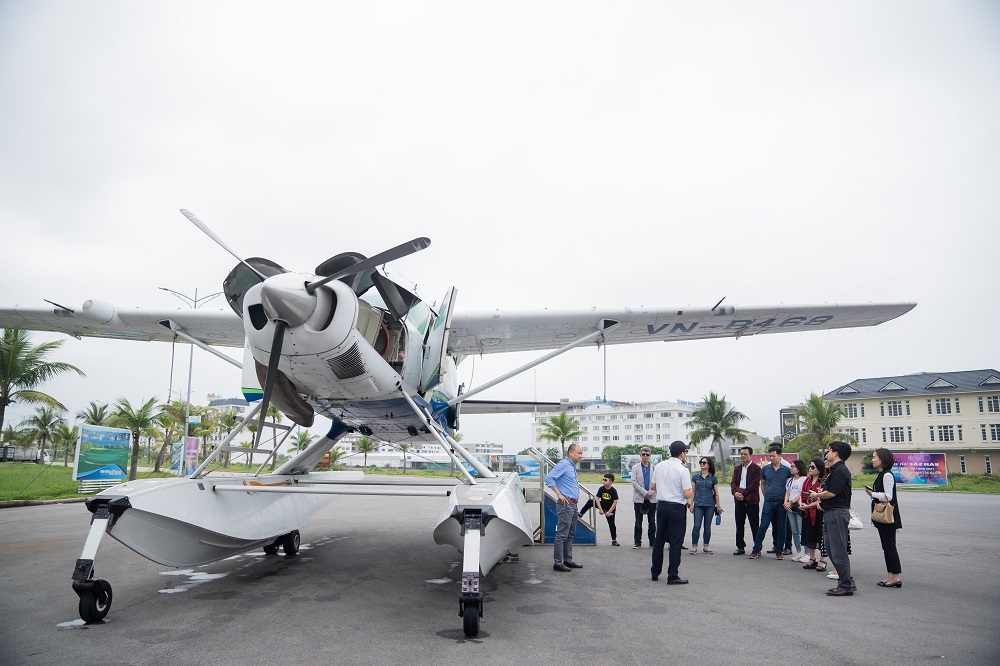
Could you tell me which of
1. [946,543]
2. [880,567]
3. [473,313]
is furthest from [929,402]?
[473,313]

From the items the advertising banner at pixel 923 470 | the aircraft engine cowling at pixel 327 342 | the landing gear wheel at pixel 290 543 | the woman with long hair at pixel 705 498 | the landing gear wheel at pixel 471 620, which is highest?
the aircraft engine cowling at pixel 327 342

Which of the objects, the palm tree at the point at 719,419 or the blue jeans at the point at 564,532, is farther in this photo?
the palm tree at the point at 719,419

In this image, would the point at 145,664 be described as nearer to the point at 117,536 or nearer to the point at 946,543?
the point at 117,536

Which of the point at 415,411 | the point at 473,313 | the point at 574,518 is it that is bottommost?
the point at 574,518

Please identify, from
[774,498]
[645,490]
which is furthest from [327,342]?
[774,498]

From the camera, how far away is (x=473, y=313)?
26.0ft

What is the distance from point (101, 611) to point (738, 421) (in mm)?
47804

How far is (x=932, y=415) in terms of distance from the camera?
44.9 metres

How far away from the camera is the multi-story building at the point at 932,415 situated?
42375mm

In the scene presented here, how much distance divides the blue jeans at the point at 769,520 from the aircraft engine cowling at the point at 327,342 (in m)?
5.69

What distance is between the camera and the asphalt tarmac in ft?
12.2

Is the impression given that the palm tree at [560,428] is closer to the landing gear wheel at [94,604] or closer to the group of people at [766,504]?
the group of people at [766,504]

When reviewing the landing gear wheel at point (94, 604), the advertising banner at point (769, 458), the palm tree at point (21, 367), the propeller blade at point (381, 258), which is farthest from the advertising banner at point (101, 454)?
the advertising banner at point (769, 458)

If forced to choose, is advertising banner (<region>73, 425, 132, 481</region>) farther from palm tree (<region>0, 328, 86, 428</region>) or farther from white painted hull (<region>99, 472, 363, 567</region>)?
white painted hull (<region>99, 472, 363, 567</region>)
